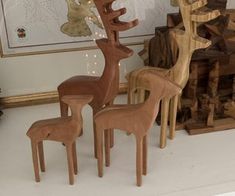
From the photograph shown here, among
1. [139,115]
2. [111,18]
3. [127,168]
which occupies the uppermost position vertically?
[111,18]

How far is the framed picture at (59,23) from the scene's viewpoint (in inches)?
29.7

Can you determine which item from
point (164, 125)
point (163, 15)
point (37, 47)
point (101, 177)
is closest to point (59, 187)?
point (101, 177)

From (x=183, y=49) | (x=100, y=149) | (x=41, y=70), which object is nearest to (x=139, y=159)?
(x=100, y=149)

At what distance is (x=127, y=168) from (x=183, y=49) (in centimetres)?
21

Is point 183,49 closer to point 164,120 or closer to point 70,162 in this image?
point 164,120

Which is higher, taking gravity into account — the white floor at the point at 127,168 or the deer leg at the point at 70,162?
the deer leg at the point at 70,162

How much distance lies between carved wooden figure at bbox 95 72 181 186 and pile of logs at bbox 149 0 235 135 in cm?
16

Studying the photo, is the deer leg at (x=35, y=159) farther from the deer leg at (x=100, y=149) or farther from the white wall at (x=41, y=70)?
the white wall at (x=41, y=70)

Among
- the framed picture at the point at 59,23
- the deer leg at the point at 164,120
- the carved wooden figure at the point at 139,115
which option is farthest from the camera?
the framed picture at the point at 59,23

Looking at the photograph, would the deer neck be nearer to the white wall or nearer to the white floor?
the white floor

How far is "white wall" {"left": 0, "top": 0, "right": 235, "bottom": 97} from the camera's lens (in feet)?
2.61

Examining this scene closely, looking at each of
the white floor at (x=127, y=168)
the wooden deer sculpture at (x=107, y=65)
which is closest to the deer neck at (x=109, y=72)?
the wooden deer sculpture at (x=107, y=65)

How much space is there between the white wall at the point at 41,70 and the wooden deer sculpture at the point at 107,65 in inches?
7.0

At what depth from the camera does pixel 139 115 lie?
550 millimetres
